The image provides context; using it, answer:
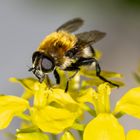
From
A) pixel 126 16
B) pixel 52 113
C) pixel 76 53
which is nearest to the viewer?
pixel 52 113

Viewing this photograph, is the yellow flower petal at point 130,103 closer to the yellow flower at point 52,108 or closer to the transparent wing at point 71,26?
the yellow flower at point 52,108

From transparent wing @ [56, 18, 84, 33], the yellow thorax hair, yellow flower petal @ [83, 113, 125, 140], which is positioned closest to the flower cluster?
yellow flower petal @ [83, 113, 125, 140]

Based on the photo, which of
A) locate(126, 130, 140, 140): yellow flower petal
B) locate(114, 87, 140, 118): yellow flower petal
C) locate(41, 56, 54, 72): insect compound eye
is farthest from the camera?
locate(41, 56, 54, 72): insect compound eye

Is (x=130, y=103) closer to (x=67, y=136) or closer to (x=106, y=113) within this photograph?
(x=106, y=113)

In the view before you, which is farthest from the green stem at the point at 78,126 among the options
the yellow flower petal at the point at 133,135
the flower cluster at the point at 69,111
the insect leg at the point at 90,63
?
the insect leg at the point at 90,63

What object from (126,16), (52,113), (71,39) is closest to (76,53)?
(71,39)

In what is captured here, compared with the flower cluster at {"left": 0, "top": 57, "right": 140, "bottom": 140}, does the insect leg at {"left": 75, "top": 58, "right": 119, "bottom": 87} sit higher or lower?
higher

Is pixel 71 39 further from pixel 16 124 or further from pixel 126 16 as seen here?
pixel 126 16

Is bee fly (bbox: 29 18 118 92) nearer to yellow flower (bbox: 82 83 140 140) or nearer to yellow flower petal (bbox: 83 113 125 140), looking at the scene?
yellow flower (bbox: 82 83 140 140)
